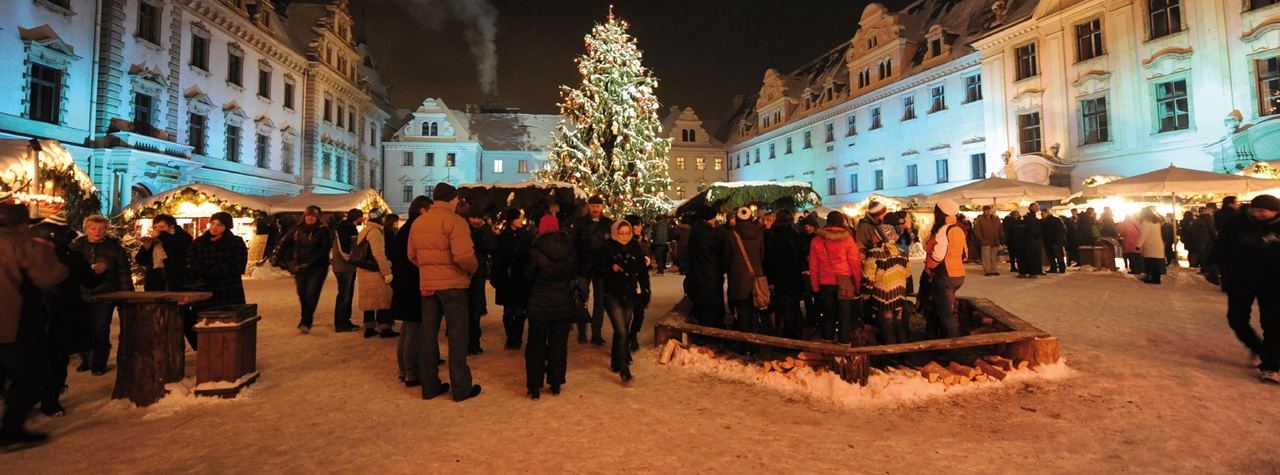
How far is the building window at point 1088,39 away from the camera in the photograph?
21.7 meters

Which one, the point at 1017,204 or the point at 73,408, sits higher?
the point at 1017,204

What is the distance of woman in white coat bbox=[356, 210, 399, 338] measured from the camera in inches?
289

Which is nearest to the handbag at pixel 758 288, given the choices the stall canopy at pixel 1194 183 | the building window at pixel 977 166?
the stall canopy at pixel 1194 183

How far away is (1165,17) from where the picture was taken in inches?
782

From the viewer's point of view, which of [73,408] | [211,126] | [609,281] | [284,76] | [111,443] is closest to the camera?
[111,443]

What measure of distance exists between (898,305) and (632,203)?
17.5 meters

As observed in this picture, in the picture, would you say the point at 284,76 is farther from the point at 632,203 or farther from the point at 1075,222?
the point at 1075,222

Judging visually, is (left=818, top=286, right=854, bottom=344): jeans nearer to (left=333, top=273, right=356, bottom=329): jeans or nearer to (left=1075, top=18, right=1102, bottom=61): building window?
(left=333, top=273, right=356, bottom=329): jeans

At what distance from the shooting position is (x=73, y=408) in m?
4.80

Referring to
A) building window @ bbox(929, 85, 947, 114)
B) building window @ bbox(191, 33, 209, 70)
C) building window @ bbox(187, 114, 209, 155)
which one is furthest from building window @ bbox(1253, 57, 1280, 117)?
building window @ bbox(191, 33, 209, 70)

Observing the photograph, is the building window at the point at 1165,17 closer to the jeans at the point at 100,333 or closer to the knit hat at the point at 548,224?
the knit hat at the point at 548,224

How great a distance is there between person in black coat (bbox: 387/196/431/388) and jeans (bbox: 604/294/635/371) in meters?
1.91

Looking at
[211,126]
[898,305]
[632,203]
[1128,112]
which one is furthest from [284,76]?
[1128,112]

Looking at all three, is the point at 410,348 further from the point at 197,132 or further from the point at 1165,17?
the point at 197,132
